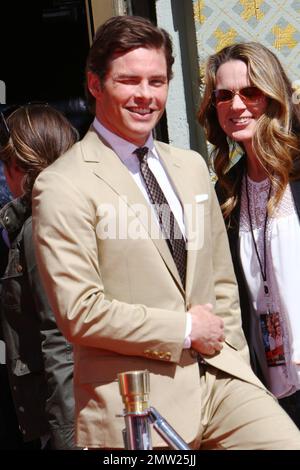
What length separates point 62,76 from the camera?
8945mm

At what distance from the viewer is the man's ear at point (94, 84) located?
14.1 feet

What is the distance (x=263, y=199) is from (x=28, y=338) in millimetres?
1216

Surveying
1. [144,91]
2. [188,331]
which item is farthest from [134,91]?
[188,331]

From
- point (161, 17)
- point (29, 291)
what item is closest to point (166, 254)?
point (29, 291)

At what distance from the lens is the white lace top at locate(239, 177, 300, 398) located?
15.6ft

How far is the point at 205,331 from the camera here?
4023mm

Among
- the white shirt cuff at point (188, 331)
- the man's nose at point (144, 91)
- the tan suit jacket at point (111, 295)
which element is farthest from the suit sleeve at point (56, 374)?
the man's nose at point (144, 91)

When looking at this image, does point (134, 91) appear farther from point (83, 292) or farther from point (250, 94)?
point (250, 94)

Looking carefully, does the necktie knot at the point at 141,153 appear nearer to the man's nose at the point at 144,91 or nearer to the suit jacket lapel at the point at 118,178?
the suit jacket lapel at the point at 118,178

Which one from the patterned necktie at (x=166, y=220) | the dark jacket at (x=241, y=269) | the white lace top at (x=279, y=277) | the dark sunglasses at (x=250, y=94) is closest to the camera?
the patterned necktie at (x=166, y=220)

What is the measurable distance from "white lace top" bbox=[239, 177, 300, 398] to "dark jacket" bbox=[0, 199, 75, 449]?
2.79 feet
